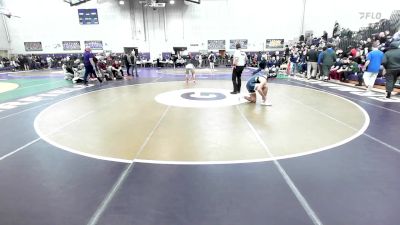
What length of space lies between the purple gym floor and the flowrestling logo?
375 cm

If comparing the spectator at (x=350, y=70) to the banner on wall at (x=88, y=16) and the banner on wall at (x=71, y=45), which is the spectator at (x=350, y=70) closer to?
the banner on wall at (x=88, y=16)

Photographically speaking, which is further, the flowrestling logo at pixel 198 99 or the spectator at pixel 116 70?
the spectator at pixel 116 70

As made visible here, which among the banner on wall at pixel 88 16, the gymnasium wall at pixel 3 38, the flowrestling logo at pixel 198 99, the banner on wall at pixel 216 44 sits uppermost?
the banner on wall at pixel 88 16

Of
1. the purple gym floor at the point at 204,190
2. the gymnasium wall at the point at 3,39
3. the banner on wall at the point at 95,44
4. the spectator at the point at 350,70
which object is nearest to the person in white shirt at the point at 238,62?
the purple gym floor at the point at 204,190

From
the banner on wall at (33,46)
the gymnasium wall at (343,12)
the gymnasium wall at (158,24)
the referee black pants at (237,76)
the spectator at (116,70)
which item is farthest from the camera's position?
the banner on wall at (33,46)

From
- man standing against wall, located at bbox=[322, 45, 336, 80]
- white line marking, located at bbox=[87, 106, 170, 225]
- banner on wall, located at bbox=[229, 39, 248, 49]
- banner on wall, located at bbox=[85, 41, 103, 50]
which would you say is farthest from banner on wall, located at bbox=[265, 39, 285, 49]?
white line marking, located at bbox=[87, 106, 170, 225]

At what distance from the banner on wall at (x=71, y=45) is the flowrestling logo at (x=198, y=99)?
21456mm

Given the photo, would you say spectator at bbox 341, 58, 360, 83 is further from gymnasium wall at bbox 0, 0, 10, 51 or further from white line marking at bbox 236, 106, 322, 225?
gymnasium wall at bbox 0, 0, 10, 51

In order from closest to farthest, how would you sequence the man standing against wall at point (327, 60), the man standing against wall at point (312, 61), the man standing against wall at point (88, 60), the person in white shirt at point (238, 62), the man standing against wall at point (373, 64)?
the man standing against wall at point (373, 64), the person in white shirt at point (238, 62), the man standing against wall at point (88, 60), the man standing against wall at point (327, 60), the man standing against wall at point (312, 61)

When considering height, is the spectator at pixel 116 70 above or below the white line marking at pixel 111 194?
above

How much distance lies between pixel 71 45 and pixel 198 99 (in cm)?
2384

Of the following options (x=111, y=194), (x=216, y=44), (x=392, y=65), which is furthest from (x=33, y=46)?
(x=392, y=65)

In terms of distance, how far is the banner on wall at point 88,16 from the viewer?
1005 inches

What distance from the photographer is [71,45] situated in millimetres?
26719
